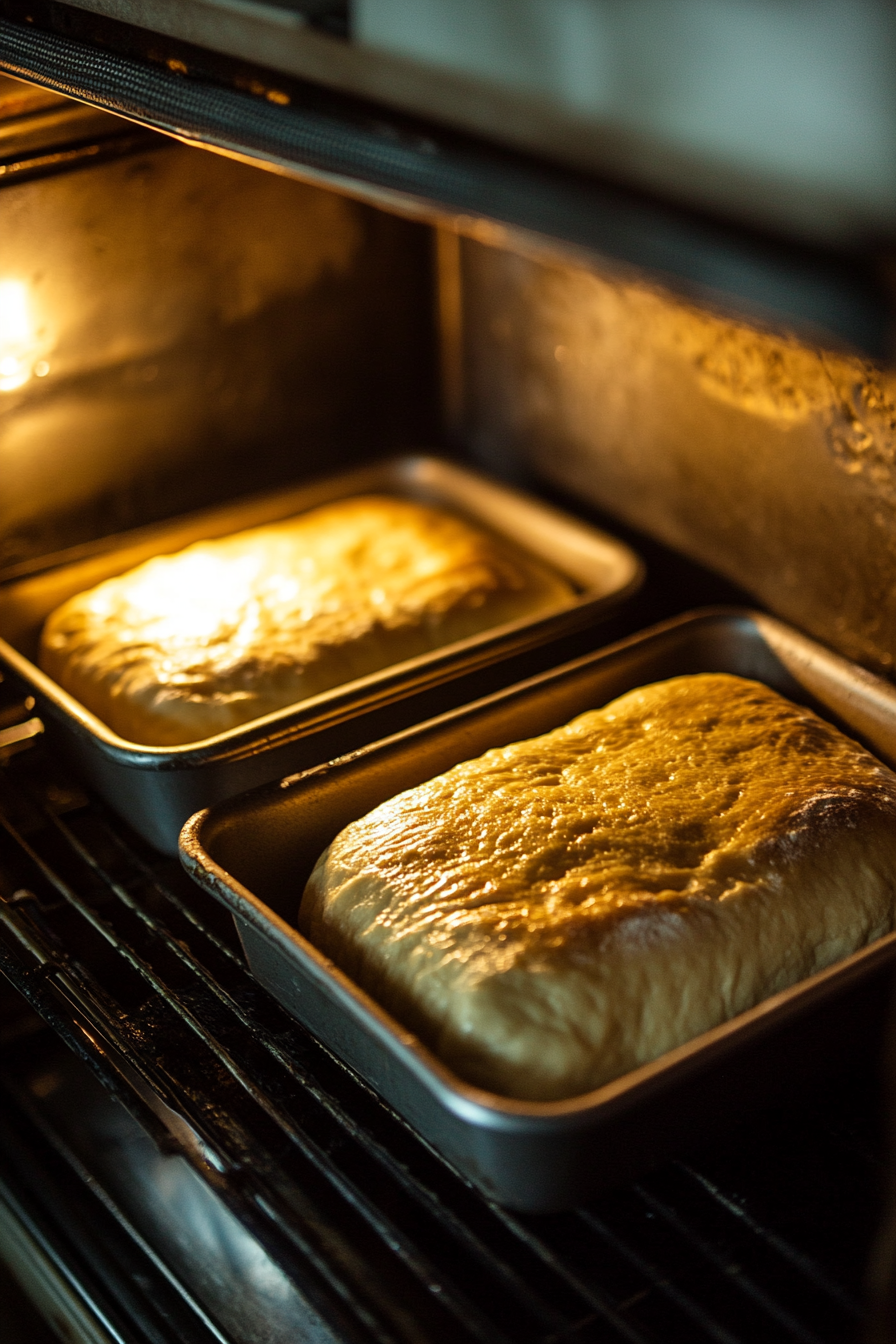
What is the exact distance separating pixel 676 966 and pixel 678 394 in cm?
107

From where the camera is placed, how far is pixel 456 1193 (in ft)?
4.31

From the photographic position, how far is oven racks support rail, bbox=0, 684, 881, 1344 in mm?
1191

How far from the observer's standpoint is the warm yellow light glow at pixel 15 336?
2012 millimetres

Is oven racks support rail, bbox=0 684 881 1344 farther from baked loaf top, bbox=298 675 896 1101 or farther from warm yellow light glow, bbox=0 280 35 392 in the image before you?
warm yellow light glow, bbox=0 280 35 392

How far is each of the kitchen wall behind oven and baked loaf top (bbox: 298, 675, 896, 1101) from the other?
1023 mm

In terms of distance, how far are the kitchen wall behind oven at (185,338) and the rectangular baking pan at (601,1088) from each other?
90cm

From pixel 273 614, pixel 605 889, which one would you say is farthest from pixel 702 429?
pixel 605 889

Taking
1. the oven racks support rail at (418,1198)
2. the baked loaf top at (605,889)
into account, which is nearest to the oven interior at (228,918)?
the oven racks support rail at (418,1198)

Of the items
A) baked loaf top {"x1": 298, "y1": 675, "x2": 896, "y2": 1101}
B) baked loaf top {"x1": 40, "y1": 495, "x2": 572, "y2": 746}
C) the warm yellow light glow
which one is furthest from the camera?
the warm yellow light glow

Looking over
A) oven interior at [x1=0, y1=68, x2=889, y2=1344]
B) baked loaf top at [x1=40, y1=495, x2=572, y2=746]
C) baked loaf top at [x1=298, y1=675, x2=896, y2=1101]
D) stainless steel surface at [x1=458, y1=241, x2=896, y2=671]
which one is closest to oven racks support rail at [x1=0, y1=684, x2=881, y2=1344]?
oven interior at [x1=0, y1=68, x2=889, y2=1344]

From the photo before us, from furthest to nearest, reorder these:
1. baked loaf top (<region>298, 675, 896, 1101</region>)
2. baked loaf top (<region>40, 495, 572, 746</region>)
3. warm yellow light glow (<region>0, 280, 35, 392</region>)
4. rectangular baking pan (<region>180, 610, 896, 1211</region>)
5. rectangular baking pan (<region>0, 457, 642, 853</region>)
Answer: warm yellow light glow (<region>0, 280, 35, 392</region>) < baked loaf top (<region>40, 495, 572, 746</region>) < rectangular baking pan (<region>0, 457, 642, 853</region>) < baked loaf top (<region>298, 675, 896, 1101</region>) < rectangular baking pan (<region>180, 610, 896, 1211</region>)

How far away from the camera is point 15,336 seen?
204 cm

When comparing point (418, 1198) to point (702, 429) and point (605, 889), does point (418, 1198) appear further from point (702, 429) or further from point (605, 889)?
point (702, 429)

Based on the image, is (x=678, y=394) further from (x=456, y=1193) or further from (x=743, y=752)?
(x=456, y=1193)
